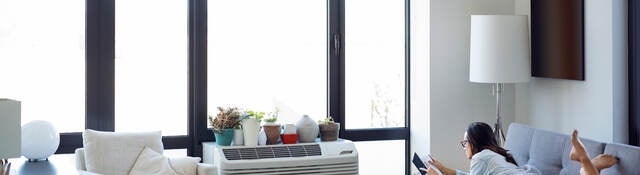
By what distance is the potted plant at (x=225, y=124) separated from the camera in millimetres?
5496

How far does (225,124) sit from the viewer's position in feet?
18.0

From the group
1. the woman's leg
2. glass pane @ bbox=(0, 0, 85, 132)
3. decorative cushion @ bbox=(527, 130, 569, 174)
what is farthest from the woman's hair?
glass pane @ bbox=(0, 0, 85, 132)

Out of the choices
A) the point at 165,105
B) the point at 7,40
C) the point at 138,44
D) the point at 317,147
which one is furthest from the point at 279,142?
the point at 7,40

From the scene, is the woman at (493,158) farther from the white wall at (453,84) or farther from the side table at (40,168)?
the side table at (40,168)

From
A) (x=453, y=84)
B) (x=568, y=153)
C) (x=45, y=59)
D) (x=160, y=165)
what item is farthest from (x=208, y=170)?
(x=568, y=153)

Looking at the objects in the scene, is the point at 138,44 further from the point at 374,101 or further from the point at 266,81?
the point at 374,101

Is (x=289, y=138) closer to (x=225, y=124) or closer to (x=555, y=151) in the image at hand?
(x=225, y=124)

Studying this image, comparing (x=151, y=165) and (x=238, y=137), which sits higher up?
(x=238, y=137)

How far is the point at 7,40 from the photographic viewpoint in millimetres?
5324

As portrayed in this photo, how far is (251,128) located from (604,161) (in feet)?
Result: 7.97

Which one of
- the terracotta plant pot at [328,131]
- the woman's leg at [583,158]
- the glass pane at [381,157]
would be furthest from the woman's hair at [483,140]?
the glass pane at [381,157]

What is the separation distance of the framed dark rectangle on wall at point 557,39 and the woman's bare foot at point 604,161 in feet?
4.83

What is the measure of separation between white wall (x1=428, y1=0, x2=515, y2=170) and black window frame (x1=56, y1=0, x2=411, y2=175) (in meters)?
0.35

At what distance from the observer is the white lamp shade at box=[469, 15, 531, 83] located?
5.49 meters
